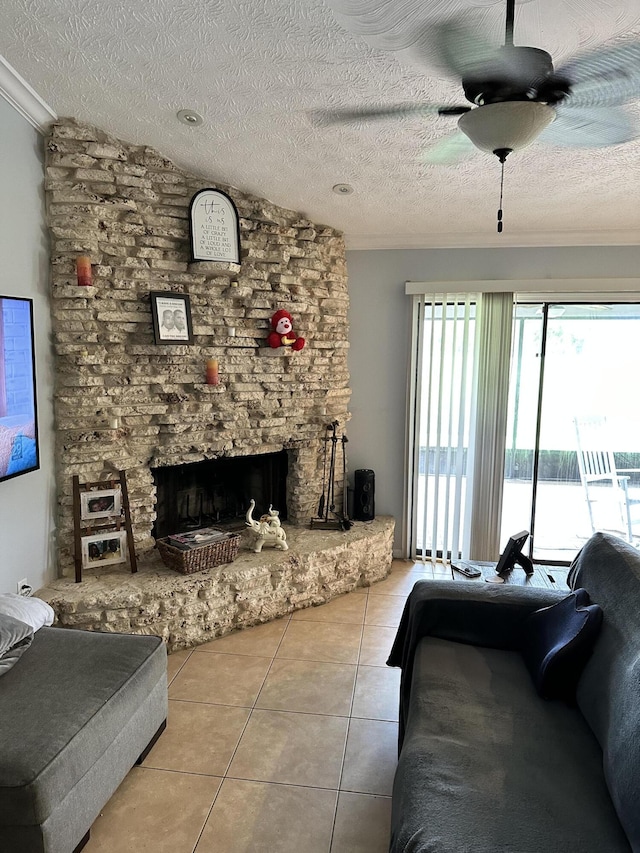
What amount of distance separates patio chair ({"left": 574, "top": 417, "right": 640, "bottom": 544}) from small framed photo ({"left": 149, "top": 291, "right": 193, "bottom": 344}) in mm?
3053

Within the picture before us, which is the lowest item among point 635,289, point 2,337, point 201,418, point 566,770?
point 566,770

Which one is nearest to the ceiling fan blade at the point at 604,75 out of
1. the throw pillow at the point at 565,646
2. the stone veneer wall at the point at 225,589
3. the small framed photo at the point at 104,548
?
the throw pillow at the point at 565,646

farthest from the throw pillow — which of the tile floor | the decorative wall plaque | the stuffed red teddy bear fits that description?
the decorative wall plaque

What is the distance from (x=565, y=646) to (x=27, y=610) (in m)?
2.07

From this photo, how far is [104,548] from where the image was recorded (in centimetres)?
318

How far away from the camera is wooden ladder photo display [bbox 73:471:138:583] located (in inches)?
118

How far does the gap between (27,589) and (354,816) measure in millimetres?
1826

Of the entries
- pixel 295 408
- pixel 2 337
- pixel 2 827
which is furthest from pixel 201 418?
pixel 2 827

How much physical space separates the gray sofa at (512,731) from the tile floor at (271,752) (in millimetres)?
355

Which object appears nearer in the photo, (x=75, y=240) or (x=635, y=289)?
A: (x=75, y=240)

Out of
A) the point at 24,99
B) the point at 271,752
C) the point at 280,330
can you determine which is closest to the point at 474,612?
the point at 271,752

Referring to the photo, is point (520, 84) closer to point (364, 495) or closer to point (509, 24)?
point (509, 24)

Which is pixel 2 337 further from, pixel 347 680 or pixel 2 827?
pixel 347 680

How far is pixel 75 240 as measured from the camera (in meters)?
2.90
